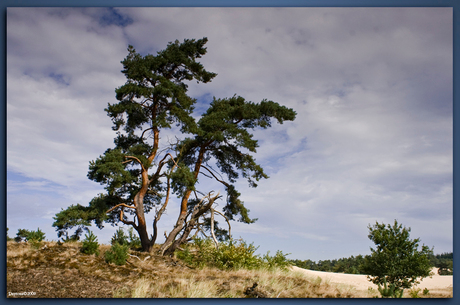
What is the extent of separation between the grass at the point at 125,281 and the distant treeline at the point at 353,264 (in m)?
0.71

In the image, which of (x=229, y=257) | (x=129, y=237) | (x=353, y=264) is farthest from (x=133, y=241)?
(x=353, y=264)

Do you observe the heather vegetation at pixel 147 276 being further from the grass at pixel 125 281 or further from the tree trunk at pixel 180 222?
the tree trunk at pixel 180 222

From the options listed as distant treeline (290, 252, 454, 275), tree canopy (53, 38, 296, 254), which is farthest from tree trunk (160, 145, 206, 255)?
distant treeline (290, 252, 454, 275)

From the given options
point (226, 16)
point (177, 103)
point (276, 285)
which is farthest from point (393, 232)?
point (177, 103)

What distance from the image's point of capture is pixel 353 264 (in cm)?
1088

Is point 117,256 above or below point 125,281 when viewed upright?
above

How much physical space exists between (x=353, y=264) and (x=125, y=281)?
7868 millimetres

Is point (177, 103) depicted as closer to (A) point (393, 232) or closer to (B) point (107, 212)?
(B) point (107, 212)

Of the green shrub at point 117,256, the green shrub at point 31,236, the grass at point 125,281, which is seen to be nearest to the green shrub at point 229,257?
the grass at point 125,281

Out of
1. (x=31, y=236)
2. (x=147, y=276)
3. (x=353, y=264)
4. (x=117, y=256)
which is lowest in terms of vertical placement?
(x=353, y=264)

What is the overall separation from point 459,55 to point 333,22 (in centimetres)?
280

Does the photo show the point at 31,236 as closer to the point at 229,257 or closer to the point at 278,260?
the point at 229,257

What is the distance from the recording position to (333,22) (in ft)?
23.4

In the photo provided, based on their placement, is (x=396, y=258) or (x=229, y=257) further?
(x=229, y=257)
